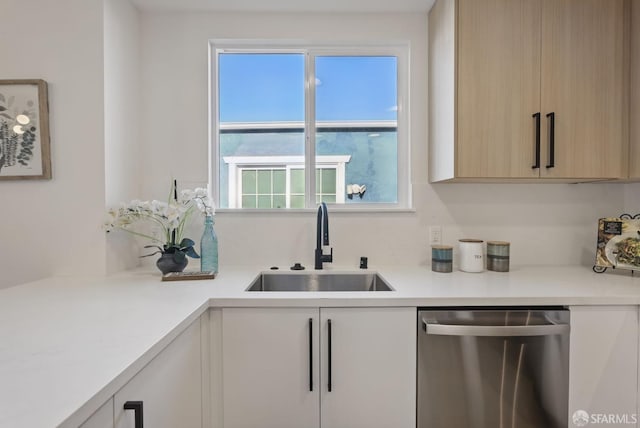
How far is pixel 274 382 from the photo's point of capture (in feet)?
4.10

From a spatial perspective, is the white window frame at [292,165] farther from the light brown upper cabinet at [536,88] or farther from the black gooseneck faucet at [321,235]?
the light brown upper cabinet at [536,88]

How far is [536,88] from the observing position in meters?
1.59

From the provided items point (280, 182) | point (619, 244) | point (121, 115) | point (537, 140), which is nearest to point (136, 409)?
point (280, 182)

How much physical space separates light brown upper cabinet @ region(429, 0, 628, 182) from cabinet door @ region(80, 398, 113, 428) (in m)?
1.55

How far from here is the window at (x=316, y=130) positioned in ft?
6.55

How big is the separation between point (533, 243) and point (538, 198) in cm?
27

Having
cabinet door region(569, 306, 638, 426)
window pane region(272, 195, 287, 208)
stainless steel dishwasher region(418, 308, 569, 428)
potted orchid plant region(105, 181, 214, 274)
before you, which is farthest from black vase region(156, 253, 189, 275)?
cabinet door region(569, 306, 638, 426)

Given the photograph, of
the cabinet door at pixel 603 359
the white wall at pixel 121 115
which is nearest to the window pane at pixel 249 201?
the white wall at pixel 121 115

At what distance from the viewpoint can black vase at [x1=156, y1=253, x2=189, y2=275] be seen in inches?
64.4

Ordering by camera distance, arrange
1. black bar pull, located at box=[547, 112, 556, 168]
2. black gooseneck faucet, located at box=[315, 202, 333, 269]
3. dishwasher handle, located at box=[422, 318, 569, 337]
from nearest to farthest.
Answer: dishwasher handle, located at box=[422, 318, 569, 337] → black bar pull, located at box=[547, 112, 556, 168] → black gooseneck faucet, located at box=[315, 202, 333, 269]

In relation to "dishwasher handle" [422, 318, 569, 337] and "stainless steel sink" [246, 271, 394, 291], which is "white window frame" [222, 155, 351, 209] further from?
"dishwasher handle" [422, 318, 569, 337]

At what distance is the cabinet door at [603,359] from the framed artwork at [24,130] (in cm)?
248

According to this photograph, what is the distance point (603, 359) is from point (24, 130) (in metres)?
2.76

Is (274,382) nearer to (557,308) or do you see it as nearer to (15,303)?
(15,303)
